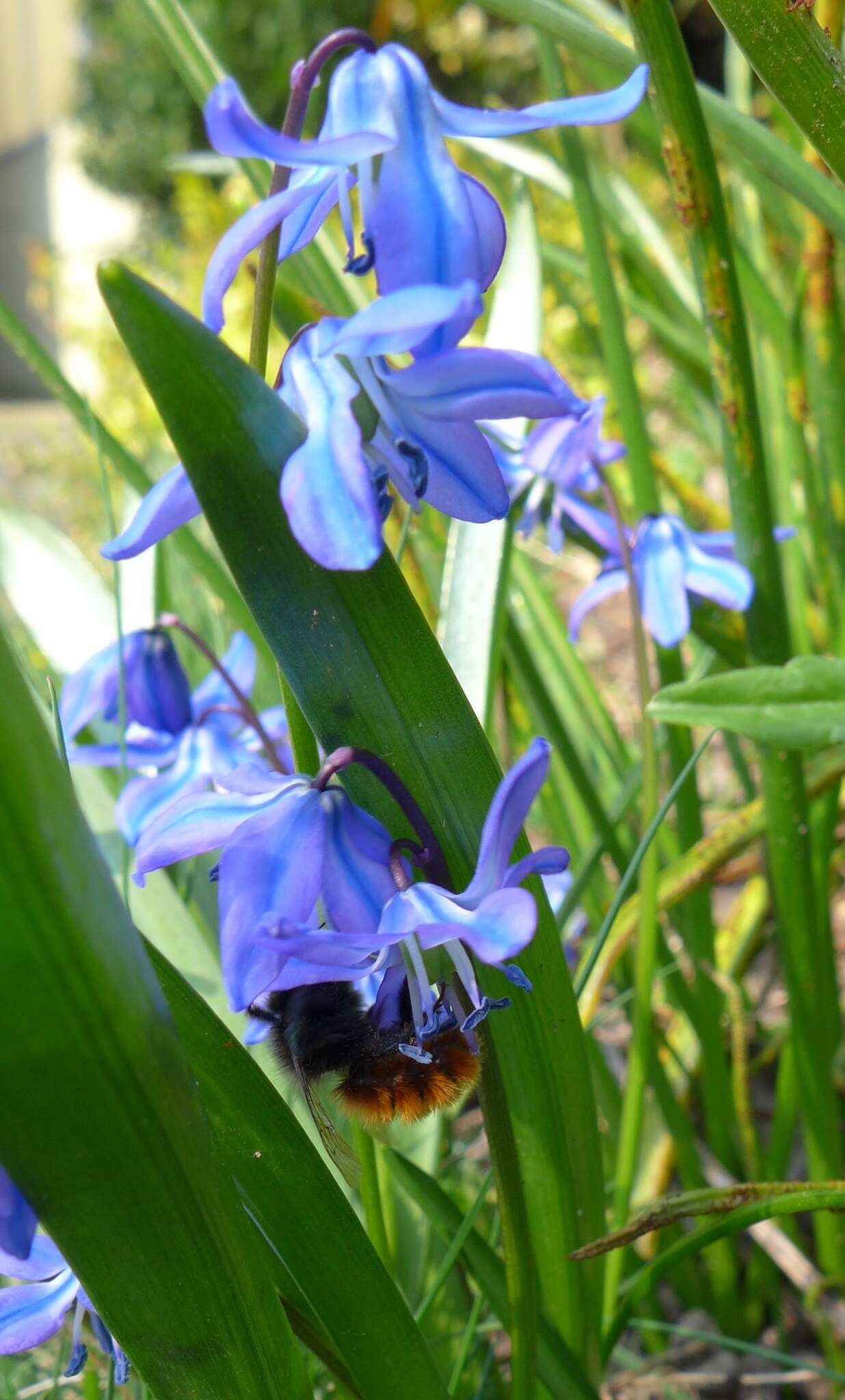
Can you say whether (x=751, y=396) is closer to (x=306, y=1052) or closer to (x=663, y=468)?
(x=306, y=1052)

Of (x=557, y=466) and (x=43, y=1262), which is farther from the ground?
(x=557, y=466)

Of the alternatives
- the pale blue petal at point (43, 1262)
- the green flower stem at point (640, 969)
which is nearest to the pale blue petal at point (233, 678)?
the green flower stem at point (640, 969)

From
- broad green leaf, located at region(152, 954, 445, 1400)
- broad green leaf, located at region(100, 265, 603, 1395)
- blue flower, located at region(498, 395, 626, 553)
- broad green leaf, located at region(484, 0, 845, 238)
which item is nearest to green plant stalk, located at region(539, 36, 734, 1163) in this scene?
blue flower, located at region(498, 395, 626, 553)

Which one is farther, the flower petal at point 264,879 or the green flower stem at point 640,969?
the green flower stem at point 640,969

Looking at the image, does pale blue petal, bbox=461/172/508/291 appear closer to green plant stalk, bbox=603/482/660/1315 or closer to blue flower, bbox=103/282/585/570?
blue flower, bbox=103/282/585/570

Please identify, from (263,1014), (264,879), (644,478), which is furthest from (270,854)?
(644,478)

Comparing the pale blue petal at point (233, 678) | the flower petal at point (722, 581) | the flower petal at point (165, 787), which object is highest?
the pale blue petal at point (233, 678)

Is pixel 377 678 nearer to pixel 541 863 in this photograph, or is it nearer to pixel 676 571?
pixel 541 863

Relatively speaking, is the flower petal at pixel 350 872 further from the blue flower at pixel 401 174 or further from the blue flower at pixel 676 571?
the blue flower at pixel 676 571
